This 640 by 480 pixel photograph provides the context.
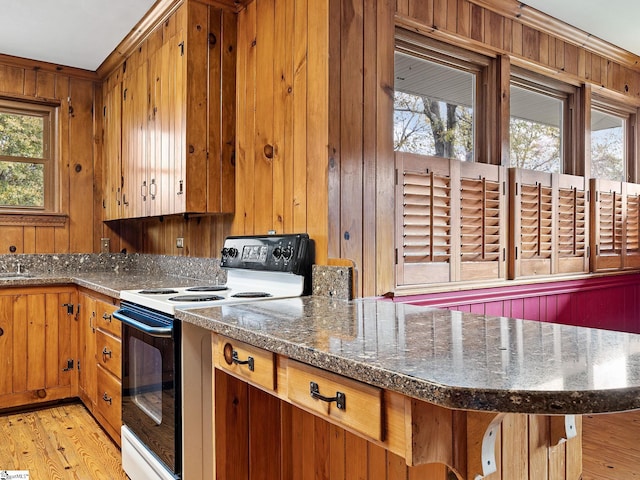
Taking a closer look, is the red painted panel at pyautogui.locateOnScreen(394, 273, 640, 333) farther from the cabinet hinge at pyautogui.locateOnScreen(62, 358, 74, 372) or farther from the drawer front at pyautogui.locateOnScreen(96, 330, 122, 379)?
the cabinet hinge at pyautogui.locateOnScreen(62, 358, 74, 372)

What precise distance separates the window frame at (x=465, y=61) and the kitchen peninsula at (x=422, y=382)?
1.32 meters

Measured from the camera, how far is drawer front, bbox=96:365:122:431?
2494 mm

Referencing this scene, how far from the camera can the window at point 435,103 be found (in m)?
2.36

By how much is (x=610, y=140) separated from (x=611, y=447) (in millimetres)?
2200

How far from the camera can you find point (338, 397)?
107cm

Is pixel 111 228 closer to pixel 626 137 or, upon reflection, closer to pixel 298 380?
pixel 298 380

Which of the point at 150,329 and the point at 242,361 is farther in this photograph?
the point at 150,329

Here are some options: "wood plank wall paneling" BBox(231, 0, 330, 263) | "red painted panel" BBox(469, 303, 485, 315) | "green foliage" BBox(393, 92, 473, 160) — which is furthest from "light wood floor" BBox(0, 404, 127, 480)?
"green foliage" BBox(393, 92, 473, 160)

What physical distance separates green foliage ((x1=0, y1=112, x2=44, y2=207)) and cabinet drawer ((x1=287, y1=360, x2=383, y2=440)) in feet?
10.8

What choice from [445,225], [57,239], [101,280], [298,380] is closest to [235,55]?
[445,225]

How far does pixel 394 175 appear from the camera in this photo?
2.19 m

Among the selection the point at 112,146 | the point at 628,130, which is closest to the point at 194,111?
the point at 112,146

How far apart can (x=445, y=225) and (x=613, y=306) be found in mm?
1817

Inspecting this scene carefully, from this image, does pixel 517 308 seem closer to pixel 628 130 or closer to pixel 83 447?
pixel 628 130
